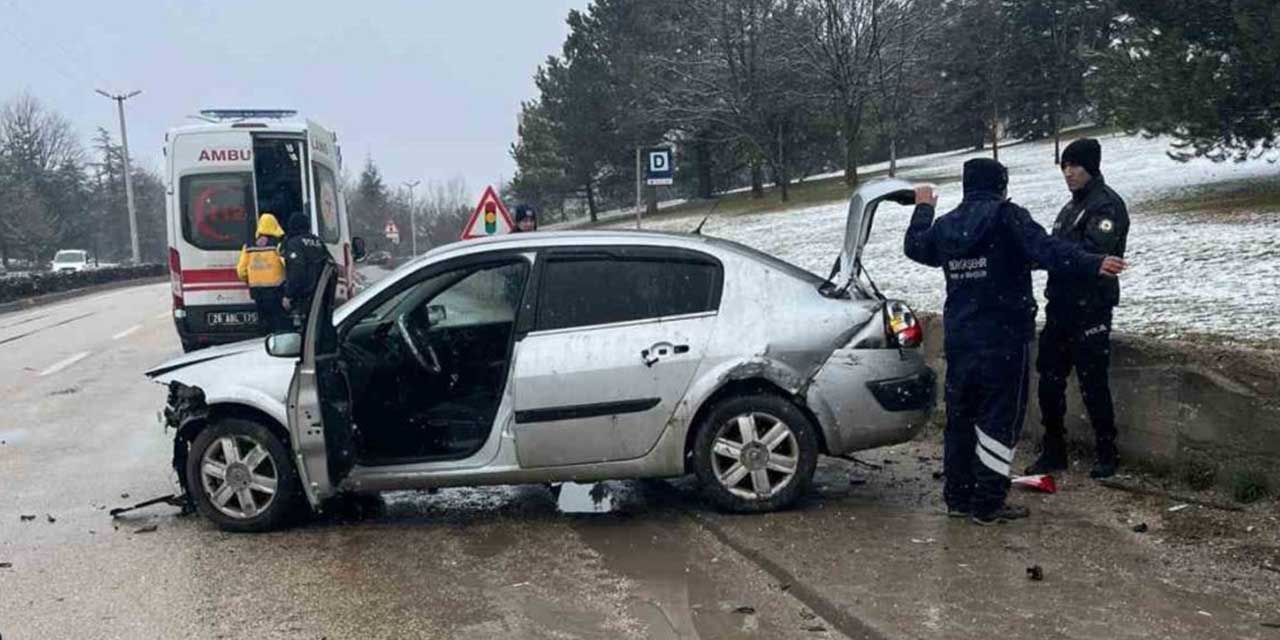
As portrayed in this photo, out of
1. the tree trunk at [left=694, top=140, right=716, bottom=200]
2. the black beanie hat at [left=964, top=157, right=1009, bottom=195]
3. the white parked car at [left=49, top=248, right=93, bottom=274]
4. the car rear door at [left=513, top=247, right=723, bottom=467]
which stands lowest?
the car rear door at [left=513, top=247, right=723, bottom=467]

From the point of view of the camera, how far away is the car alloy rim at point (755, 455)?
18.5ft

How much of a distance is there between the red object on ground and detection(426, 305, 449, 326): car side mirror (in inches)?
138

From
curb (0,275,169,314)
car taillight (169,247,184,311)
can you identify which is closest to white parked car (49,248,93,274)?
curb (0,275,169,314)

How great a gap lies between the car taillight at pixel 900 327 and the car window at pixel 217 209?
30.3 ft

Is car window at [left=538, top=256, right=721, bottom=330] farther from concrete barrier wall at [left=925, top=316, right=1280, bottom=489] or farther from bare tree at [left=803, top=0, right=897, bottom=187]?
bare tree at [left=803, top=0, right=897, bottom=187]

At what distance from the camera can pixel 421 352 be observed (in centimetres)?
617

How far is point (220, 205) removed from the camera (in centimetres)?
1281

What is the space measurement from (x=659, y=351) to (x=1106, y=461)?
8.74 feet

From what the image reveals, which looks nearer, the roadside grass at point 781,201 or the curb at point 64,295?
the curb at point 64,295

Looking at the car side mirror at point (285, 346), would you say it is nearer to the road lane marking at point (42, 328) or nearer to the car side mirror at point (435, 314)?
the car side mirror at point (435, 314)

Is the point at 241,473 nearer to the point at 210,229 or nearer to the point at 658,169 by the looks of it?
the point at 210,229

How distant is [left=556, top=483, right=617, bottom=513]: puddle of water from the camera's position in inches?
243

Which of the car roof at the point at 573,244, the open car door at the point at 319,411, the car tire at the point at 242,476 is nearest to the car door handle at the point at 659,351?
the car roof at the point at 573,244

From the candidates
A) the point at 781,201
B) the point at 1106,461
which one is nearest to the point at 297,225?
the point at 1106,461
